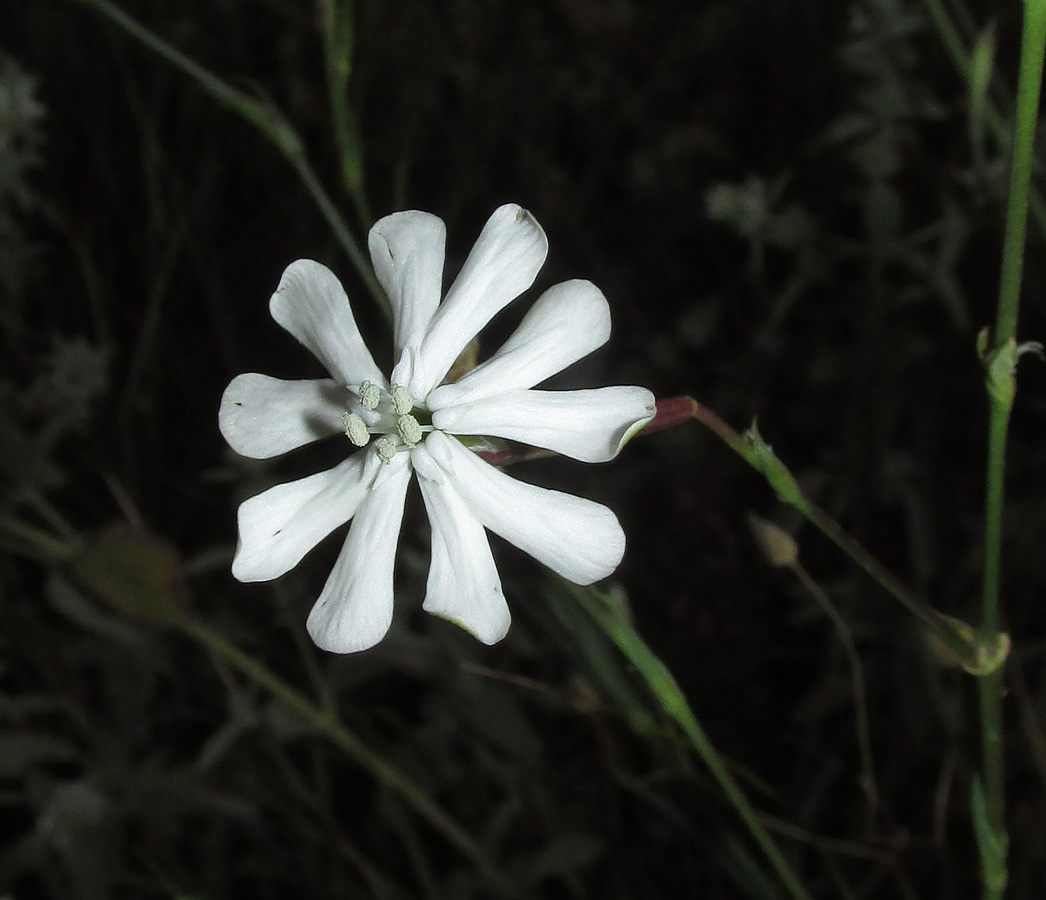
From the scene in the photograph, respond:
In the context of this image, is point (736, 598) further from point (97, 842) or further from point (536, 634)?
point (97, 842)

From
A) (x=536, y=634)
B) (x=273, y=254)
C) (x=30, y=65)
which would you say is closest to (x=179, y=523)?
(x=273, y=254)

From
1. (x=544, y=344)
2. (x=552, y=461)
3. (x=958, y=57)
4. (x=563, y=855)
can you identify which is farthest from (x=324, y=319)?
(x=552, y=461)

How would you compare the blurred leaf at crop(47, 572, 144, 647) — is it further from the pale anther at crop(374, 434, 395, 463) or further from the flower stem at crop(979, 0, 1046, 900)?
the flower stem at crop(979, 0, 1046, 900)

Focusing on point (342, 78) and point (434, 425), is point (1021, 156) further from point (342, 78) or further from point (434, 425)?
point (342, 78)

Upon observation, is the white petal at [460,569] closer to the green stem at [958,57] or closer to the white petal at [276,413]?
the white petal at [276,413]

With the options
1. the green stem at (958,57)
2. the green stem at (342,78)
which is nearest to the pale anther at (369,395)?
the green stem at (342,78)

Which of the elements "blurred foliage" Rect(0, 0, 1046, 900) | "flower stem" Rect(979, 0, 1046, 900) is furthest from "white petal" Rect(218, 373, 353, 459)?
"flower stem" Rect(979, 0, 1046, 900)

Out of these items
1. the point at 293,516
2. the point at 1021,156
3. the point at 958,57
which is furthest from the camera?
the point at 958,57

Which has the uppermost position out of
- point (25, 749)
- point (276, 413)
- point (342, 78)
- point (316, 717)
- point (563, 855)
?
point (342, 78)
